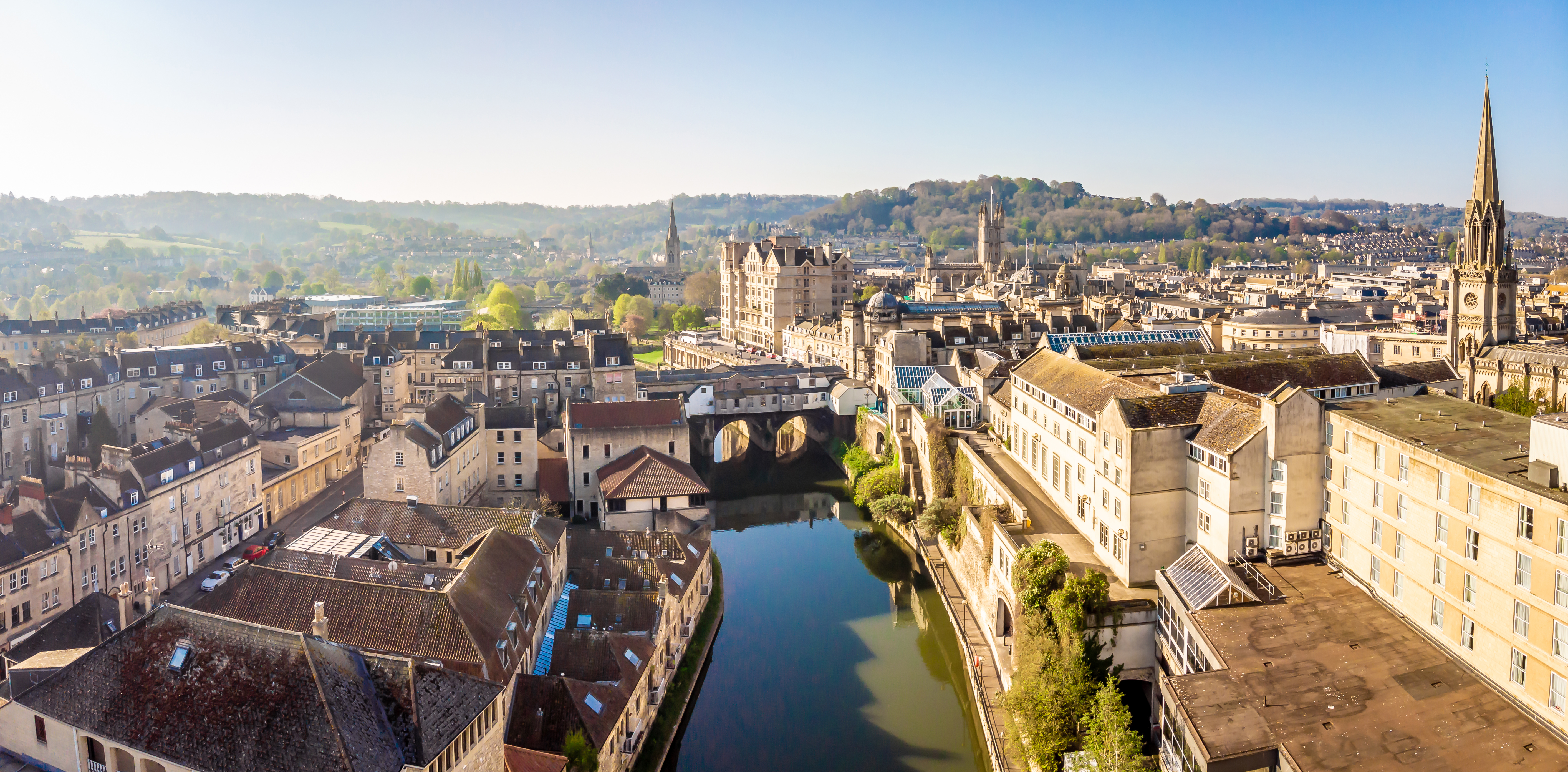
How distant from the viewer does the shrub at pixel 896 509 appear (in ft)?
144

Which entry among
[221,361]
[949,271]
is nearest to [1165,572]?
[221,361]

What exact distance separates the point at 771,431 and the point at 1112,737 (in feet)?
130

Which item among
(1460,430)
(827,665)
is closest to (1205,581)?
(1460,430)

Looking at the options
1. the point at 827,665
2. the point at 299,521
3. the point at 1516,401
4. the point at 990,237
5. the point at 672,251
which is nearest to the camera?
the point at 827,665

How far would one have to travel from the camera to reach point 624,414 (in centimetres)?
4444

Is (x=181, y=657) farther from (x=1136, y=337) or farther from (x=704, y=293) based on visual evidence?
(x=704, y=293)

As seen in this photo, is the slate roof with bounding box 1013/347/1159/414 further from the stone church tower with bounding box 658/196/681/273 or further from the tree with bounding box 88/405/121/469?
the stone church tower with bounding box 658/196/681/273

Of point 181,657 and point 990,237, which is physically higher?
point 990,237

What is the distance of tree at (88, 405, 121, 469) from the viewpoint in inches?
1838

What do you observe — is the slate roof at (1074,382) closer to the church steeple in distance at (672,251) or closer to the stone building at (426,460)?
the stone building at (426,460)

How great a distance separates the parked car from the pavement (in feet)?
0.57

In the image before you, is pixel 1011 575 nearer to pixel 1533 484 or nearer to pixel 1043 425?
pixel 1043 425

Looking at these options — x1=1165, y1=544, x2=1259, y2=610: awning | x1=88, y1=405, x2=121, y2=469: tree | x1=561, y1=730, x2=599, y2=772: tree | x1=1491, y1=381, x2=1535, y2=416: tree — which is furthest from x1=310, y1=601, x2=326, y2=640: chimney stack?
x1=1491, y1=381, x2=1535, y2=416: tree

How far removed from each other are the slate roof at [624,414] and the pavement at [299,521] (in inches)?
349
